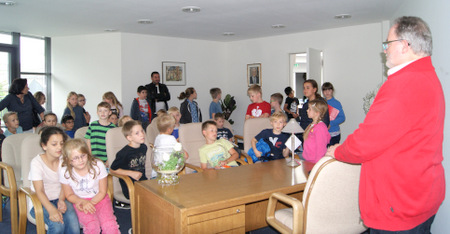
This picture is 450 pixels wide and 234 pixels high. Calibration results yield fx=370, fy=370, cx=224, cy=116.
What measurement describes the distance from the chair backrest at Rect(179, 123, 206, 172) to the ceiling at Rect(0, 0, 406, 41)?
2.24 meters

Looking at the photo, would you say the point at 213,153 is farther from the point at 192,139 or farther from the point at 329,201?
the point at 329,201

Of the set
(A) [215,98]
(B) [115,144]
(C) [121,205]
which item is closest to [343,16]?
(A) [215,98]

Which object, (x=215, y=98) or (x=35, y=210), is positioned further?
(x=215, y=98)

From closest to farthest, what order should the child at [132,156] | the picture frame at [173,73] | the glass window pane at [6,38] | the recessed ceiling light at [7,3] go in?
the child at [132,156]
the recessed ceiling light at [7,3]
the glass window pane at [6,38]
the picture frame at [173,73]

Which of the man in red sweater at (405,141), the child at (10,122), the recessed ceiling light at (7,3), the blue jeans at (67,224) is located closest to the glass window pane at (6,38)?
the recessed ceiling light at (7,3)

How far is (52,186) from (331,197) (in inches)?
86.1

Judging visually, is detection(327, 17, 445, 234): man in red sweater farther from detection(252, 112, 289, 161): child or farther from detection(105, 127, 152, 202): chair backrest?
detection(105, 127, 152, 202): chair backrest

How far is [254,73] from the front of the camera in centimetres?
957

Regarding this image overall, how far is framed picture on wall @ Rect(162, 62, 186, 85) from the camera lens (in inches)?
355

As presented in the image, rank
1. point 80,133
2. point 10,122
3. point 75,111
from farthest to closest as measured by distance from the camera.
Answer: point 75,111, point 10,122, point 80,133

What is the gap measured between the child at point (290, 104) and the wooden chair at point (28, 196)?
19.2 ft

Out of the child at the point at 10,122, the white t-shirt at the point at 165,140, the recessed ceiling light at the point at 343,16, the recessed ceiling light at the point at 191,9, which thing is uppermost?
the recessed ceiling light at the point at 343,16

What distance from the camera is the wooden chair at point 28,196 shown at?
2629mm

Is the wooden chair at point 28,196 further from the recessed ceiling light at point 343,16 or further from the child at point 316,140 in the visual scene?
the recessed ceiling light at point 343,16
